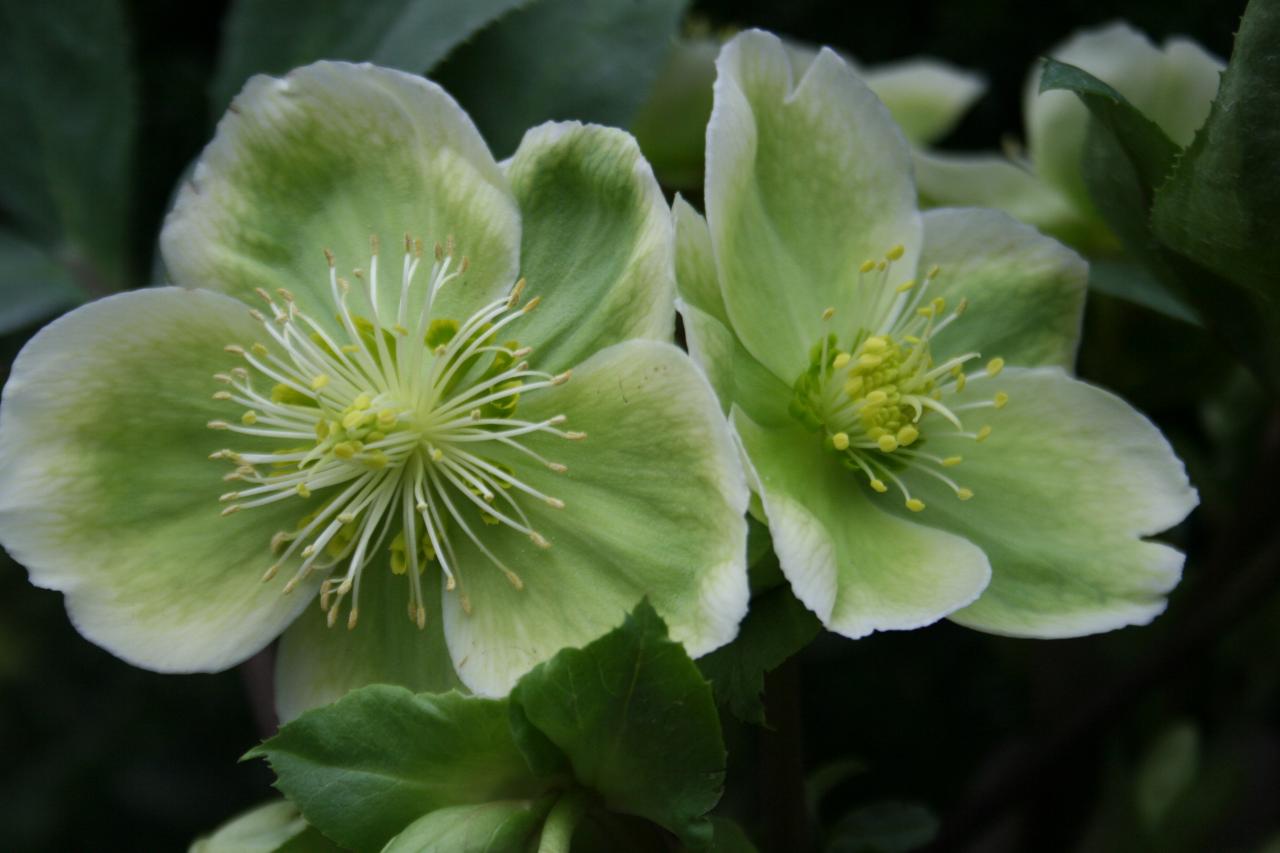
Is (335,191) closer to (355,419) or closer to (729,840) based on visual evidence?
(355,419)

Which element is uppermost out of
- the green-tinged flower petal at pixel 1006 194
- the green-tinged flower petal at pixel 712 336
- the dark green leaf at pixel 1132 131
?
Result: the dark green leaf at pixel 1132 131

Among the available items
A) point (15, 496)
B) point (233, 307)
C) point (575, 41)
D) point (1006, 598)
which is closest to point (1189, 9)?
point (575, 41)

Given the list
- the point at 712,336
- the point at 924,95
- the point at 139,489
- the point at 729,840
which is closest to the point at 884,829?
the point at 729,840

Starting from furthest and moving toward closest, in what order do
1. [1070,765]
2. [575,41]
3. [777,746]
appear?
[1070,765] → [575,41] → [777,746]

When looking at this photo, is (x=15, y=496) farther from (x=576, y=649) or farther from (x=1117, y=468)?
(x=1117, y=468)

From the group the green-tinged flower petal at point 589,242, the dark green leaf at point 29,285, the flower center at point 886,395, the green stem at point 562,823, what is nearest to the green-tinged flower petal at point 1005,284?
the flower center at point 886,395

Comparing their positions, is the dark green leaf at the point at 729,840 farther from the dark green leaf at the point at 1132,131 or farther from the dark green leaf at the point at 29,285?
the dark green leaf at the point at 29,285
